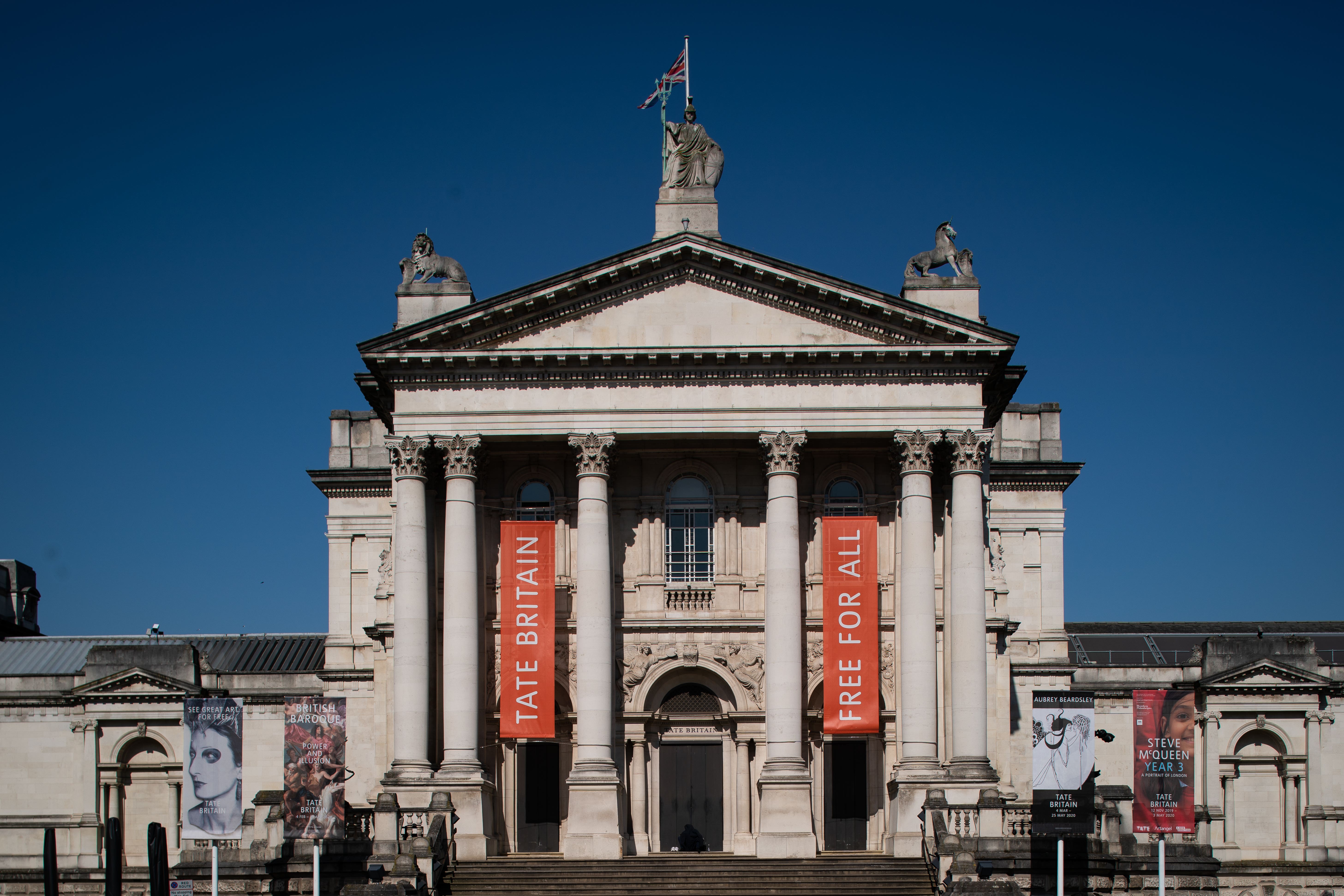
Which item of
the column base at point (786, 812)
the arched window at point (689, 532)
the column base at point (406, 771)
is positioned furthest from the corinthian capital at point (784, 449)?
the column base at point (406, 771)

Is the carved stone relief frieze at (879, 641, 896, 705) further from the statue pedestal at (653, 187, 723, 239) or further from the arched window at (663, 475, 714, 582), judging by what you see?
the statue pedestal at (653, 187, 723, 239)

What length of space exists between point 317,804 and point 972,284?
21.5 m

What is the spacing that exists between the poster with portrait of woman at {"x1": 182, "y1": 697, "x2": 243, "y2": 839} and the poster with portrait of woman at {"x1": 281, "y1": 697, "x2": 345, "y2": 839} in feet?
3.90

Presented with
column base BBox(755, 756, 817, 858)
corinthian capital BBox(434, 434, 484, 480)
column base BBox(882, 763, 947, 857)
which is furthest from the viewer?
corinthian capital BBox(434, 434, 484, 480)

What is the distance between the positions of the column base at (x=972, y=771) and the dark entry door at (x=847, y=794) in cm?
337

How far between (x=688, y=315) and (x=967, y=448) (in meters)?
8.05

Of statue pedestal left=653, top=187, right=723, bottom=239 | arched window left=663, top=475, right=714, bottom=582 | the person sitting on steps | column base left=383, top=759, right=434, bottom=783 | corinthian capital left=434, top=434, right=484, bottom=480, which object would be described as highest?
statue pedestal left=653, top=187, right=723, bottom=239

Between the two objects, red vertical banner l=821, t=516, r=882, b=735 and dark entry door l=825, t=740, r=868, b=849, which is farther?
dark entry door l=825, t=740, r=868, b=849

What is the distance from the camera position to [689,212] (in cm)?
4538

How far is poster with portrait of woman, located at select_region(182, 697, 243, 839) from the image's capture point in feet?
118

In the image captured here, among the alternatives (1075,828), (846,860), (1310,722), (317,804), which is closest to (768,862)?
(846,860)

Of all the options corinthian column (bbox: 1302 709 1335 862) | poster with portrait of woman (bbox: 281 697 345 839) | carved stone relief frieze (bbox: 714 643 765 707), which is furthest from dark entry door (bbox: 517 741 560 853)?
corinthian column (bbox: 1302 709 1335 862)

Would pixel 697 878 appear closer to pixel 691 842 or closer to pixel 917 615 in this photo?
pixel 691 842

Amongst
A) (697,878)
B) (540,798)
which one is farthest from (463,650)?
(697,878)
